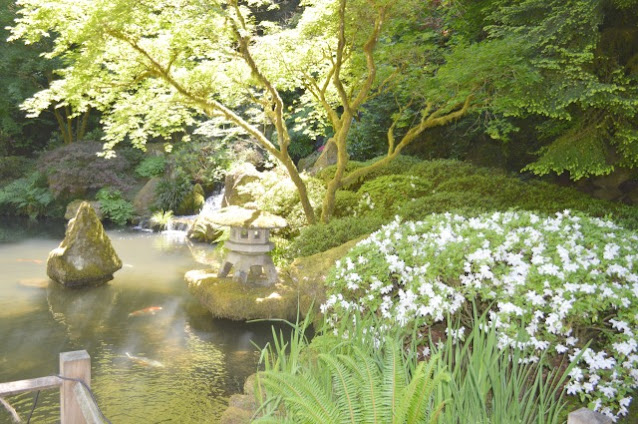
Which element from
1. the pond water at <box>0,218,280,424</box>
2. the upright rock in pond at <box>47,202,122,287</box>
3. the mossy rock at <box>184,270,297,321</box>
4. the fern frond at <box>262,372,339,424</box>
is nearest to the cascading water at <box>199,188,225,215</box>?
the pond water at <box>0,218,280,424</box>

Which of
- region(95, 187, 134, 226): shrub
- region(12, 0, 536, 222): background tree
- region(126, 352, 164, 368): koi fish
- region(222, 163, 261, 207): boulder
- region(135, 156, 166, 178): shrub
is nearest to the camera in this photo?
region(126, 352, 164, 368): koi fish

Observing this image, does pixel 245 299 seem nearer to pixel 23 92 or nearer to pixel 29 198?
pixel 29 198

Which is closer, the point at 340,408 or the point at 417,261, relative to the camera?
the point at 340,408

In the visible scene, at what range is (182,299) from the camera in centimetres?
825

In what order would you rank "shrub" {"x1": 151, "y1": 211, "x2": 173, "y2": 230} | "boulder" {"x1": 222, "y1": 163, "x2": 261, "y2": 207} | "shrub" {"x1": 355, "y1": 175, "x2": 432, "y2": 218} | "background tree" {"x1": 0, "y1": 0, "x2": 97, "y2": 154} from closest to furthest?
"shrub" {"x1": 355, "y1": 175, "x2": 432, "y2": 218} < "boulder" {"x1": 222, "y1": 163, "x2": 261, "y2": 207} < "shrub" {"x1": 151, "y1": 211, "x2": 173, "y2": 230} < "background tree" {"x1": 0, "y1": 0, "x2": 97, "y2": 154}

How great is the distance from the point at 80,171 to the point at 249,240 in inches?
445

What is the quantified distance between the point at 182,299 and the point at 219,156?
9070 mm

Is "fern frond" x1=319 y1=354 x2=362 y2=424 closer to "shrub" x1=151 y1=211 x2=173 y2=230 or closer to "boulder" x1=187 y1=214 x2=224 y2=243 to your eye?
"boulder" x1=187 y1=214 x2=224 y2=243

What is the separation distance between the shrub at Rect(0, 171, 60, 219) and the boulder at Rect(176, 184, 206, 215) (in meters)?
4.30

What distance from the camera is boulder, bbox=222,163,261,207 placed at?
1271cm

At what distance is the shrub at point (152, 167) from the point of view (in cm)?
1769

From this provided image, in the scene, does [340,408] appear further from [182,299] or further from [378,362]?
[182,299]

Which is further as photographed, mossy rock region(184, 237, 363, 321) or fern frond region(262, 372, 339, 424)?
mossy rock region(184, 237, 363, 321)

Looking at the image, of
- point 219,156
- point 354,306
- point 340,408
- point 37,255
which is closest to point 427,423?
point 340,408
